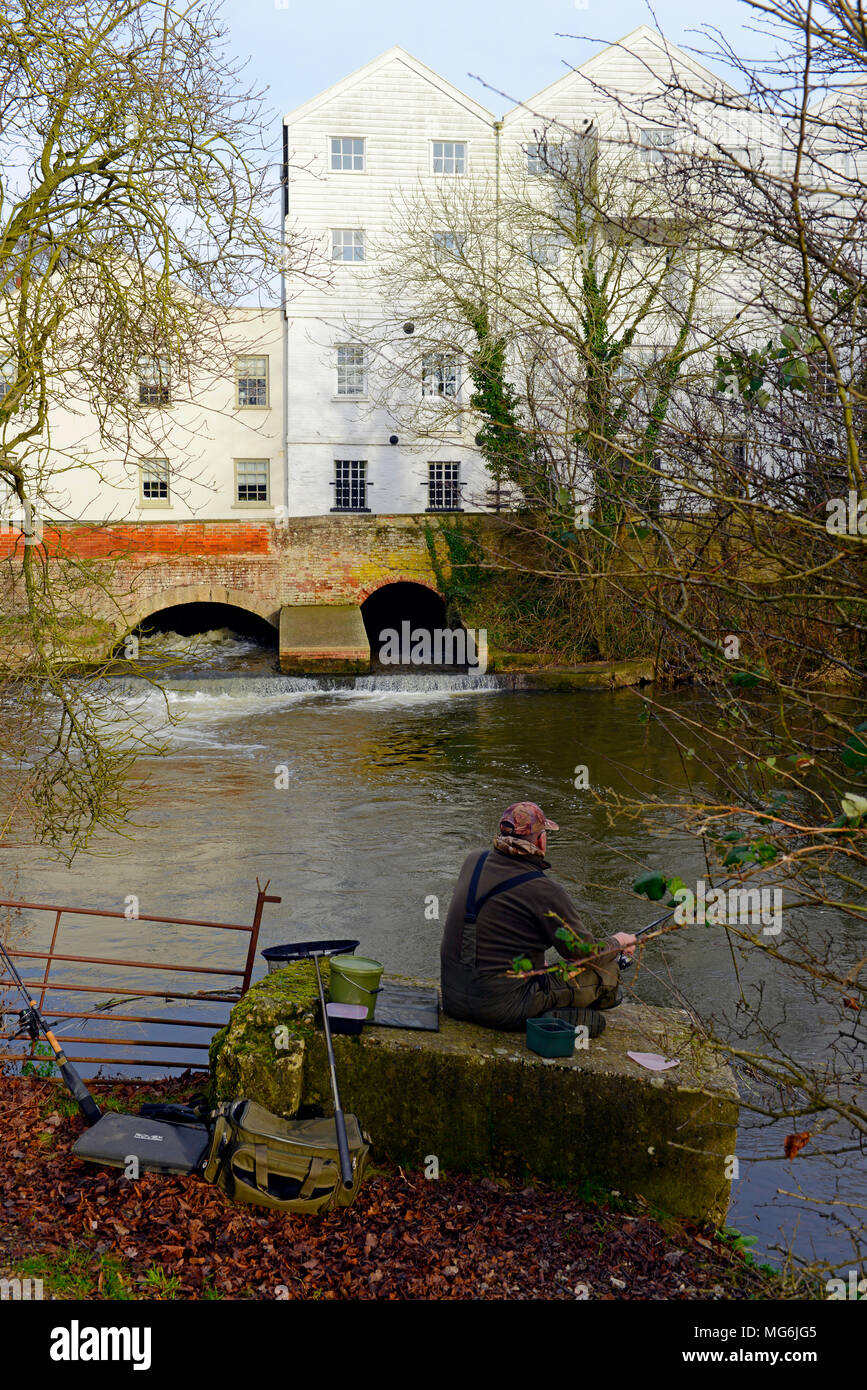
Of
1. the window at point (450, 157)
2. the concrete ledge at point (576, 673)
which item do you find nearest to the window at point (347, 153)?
the window at point (450, 157)

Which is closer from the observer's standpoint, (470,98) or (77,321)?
(77,321)

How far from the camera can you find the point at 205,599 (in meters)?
28.9

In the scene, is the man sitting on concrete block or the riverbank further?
the man sitting on concrete block

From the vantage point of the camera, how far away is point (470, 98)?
108 ft

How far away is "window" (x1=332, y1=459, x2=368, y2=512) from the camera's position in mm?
33875

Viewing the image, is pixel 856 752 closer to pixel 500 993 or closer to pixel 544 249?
pixel 500 993

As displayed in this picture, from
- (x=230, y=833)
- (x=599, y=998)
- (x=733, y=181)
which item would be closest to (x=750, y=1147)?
(x=599, y=998)

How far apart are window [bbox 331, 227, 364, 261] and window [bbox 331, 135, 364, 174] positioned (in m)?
1.59

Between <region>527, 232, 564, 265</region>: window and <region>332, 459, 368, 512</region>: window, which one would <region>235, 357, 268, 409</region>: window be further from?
<region>527, 232, 564, 265</region>: window

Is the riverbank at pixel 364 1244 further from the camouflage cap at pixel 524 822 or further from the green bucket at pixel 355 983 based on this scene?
the camouflage cap at pixel 524 822

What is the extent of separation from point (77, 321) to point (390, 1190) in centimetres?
630

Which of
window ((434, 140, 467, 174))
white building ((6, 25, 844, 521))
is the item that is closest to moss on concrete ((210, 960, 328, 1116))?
white building ((6, 25, 844, 521))

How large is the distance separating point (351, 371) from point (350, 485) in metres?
3.21
